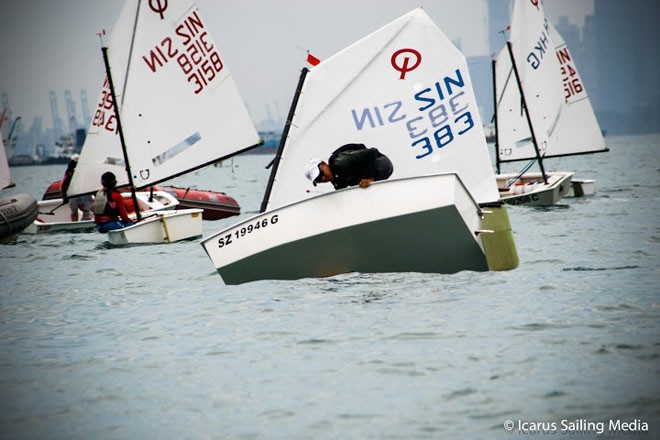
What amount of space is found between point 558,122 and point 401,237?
21927 mm

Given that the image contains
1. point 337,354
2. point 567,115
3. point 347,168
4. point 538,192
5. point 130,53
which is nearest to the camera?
point 337,354

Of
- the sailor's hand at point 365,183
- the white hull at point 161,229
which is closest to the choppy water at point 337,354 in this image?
the sailor's hand at point 365,183

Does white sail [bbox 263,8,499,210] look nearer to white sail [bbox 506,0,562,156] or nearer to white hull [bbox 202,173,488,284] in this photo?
white hull [bbox 202,173,488,284]

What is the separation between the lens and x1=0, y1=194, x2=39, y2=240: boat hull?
21.9 metres

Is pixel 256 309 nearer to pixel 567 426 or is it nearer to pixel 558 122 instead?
pixel 567 426

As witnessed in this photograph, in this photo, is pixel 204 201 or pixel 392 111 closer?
pixel 392 111

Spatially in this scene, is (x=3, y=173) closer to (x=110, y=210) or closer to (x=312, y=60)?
(x=110, y=210)

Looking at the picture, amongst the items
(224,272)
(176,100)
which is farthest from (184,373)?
(176,100)

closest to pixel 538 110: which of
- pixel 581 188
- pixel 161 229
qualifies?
pixel 581 188

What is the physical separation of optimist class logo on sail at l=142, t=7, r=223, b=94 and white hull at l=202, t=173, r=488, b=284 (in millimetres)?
7709

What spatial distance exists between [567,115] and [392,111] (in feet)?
67.4

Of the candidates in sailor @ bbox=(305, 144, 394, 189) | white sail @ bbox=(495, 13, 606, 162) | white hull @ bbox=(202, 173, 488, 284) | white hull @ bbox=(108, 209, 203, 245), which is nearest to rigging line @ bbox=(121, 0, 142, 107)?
white hull @ bbox=(108, 209, 203, 245)

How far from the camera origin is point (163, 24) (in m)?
19.3

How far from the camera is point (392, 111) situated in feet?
47.1
